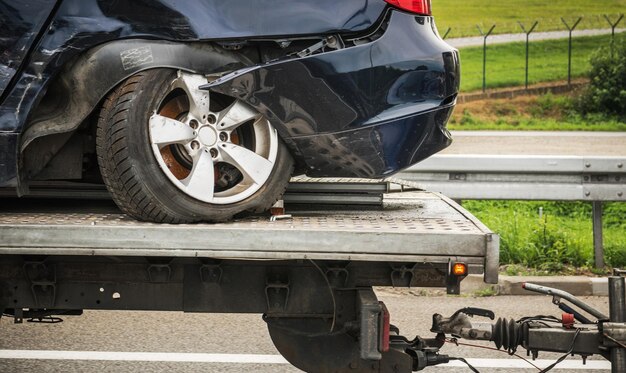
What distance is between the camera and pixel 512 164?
7961 millimetres

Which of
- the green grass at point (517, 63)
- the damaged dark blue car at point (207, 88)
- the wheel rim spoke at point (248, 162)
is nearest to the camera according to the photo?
the damaged dark blue car at point (207, 88)

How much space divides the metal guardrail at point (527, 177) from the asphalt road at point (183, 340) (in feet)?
2.60

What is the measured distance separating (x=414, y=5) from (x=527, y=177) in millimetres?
3847

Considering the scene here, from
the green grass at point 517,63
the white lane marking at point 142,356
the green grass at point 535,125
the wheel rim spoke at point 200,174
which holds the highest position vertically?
the green grass at point 517,63

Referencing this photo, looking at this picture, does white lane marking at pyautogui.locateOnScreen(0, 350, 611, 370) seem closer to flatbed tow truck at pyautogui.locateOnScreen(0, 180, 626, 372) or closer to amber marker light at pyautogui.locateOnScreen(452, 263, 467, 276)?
flatbed tow truck at pyautogui.locateOnScreen(0, 180, 626, 372)

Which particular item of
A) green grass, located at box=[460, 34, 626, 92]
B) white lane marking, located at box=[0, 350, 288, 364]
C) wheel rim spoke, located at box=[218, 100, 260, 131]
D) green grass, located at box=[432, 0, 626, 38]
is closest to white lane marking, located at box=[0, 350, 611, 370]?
white lane marking, located at box=[0, 350, 288, 364]

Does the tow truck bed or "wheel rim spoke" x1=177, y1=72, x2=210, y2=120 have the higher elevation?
"wheel rim spoke" x1=177, y1=72, x2=210, y2=120

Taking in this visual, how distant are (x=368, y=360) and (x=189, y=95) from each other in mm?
1320

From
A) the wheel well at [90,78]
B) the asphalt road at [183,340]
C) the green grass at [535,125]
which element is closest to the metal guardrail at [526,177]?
the asphalt road at [183,340]

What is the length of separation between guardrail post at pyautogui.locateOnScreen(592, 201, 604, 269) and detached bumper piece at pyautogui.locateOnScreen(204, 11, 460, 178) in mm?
3915

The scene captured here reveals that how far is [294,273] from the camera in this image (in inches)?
172

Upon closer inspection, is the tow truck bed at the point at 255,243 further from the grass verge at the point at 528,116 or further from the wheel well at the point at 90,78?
the grass verge at the point at 528,116

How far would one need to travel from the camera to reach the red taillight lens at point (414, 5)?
437 cm

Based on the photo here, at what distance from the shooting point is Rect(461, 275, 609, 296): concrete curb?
7836 mm
